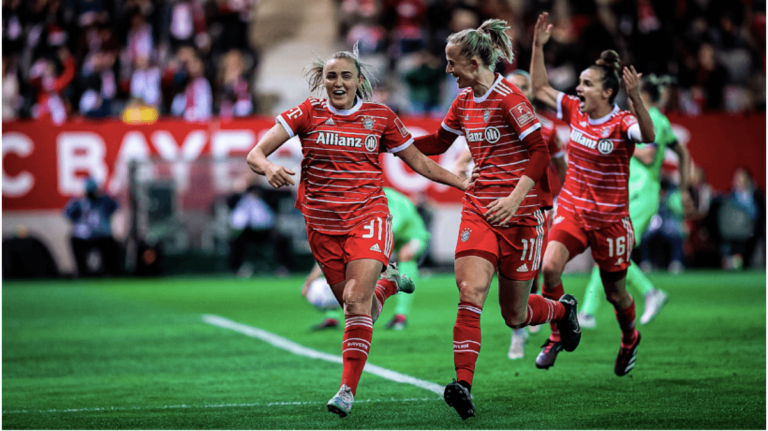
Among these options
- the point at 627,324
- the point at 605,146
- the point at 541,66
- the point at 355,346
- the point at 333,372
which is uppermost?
the point at 541,66

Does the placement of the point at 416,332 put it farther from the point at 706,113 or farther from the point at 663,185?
the point at 706,113

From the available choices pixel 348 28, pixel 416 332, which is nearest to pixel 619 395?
pixel 416 332

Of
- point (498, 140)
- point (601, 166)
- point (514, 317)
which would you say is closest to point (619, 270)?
point (601, 166)

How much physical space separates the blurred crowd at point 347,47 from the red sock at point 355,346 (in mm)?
13248

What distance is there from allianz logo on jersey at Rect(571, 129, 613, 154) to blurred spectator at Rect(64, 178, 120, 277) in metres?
12.5

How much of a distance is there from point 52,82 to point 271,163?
15.0 m

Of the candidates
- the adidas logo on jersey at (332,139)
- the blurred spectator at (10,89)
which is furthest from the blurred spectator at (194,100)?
the adidas logo on jersey at (332,139)

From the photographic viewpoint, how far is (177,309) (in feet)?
42.8

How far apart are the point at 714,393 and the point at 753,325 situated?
13.8ft

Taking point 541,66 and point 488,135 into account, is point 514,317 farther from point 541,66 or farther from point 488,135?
point 541,66

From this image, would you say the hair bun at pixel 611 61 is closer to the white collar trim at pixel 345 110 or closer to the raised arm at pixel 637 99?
the raised arm at pixel 637 99

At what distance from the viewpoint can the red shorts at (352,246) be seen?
5.91 meters

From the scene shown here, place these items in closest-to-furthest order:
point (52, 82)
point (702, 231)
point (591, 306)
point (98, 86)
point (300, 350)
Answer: point (300, 350) → point (591, 306) → point (98, 86) → point (52, 82) → point (702, 231)

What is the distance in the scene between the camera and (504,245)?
6012 millimetres
